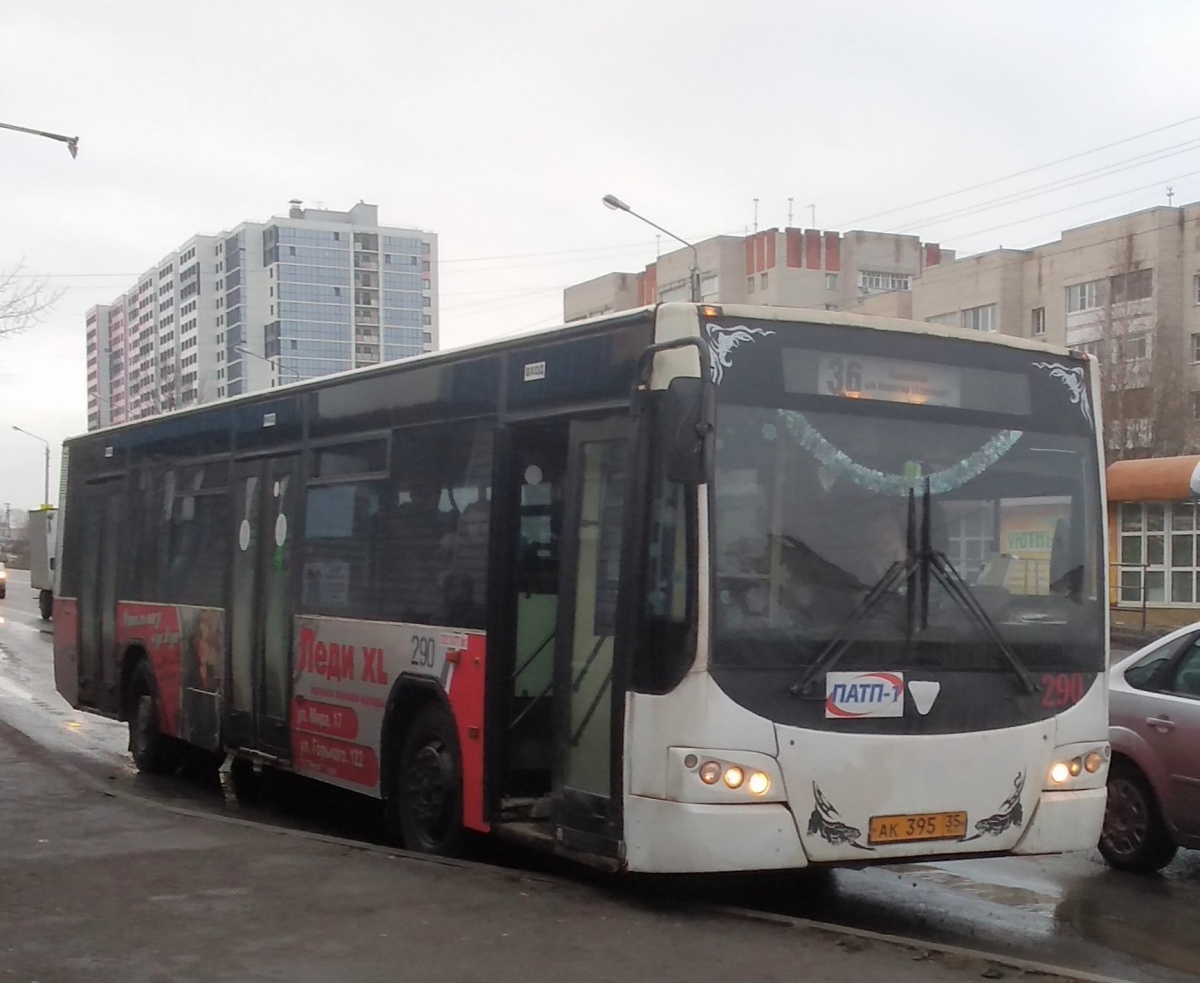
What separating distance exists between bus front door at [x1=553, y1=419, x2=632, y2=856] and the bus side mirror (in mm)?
497

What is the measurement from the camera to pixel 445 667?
8828 mm

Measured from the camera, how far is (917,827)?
719 centimetres

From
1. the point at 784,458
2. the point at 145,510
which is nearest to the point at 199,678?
the point at 145,510

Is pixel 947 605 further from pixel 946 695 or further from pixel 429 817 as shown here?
pixel 429 817

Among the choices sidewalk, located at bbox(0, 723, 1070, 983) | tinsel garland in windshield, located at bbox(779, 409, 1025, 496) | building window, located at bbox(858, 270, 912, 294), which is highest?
building window, located at bbox(858, 270, 912, 294)

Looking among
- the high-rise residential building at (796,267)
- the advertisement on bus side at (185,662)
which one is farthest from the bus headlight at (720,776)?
the high-rise residential building at (796,267)

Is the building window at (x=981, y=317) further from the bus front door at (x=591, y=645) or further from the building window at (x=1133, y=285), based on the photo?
the bus front door at (x=591, y=645)

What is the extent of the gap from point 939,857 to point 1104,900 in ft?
5.67

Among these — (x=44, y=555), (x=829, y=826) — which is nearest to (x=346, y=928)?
(x=829, y=826)

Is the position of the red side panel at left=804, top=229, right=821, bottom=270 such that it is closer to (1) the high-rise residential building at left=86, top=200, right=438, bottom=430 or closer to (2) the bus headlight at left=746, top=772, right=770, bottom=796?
(1) the high-rise residential building at left=86, top=200, right=438, bottom=430

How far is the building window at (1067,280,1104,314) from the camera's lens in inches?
2571

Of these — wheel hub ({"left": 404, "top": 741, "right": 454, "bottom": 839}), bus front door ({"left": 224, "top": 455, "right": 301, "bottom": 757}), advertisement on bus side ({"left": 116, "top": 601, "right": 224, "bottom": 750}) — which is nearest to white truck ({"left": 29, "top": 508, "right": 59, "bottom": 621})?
advertisement on bus side ({"left": 116, "top": 601, "right": 224, "bottom": 750})

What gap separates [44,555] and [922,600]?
3948 centimetres

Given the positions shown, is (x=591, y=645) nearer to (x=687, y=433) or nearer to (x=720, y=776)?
(x=720, y=776)
